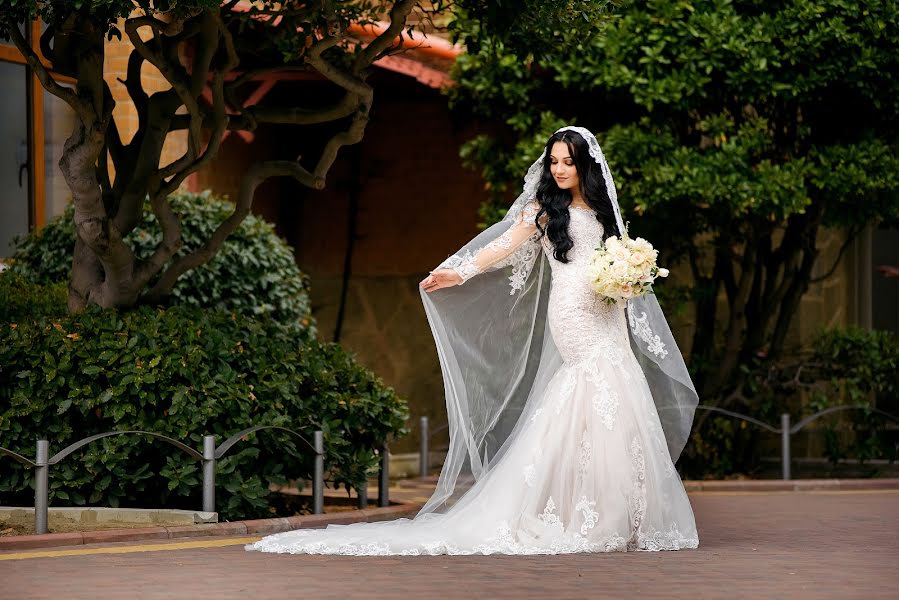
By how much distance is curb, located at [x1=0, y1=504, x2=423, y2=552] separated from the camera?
28.4ft

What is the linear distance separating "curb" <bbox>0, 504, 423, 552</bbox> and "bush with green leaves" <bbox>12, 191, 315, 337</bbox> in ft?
8.18

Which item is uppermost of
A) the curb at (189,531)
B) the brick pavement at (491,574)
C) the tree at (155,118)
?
the tree at (155,118)

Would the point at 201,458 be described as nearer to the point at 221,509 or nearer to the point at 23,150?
the point at 221,509

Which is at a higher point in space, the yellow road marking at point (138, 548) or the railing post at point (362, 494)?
the railing post at point (362, 494)

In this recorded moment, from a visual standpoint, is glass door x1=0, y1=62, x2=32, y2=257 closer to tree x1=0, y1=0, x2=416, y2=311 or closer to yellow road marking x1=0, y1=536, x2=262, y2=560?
tree x1=0, y1=0, x2=416, y2=311

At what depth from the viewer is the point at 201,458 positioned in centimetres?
957

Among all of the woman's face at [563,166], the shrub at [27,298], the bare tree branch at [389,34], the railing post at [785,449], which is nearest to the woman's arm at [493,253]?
the woman's face at [563,166]

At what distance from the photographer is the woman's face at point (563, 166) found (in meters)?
8.94

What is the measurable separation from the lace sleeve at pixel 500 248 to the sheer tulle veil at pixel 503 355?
44 millimetres

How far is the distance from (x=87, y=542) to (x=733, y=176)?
22.2 ft

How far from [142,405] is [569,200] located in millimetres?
2969

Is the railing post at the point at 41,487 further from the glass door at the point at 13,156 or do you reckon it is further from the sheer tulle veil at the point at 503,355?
the glass door at the point at 13,156

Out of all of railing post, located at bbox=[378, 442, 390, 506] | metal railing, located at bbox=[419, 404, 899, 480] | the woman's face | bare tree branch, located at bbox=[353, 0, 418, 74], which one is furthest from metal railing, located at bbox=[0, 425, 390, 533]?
metal railing, located at bbox=[419, 404, 899, 480]

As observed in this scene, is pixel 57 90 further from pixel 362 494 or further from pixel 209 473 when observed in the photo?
pixel 362 494
